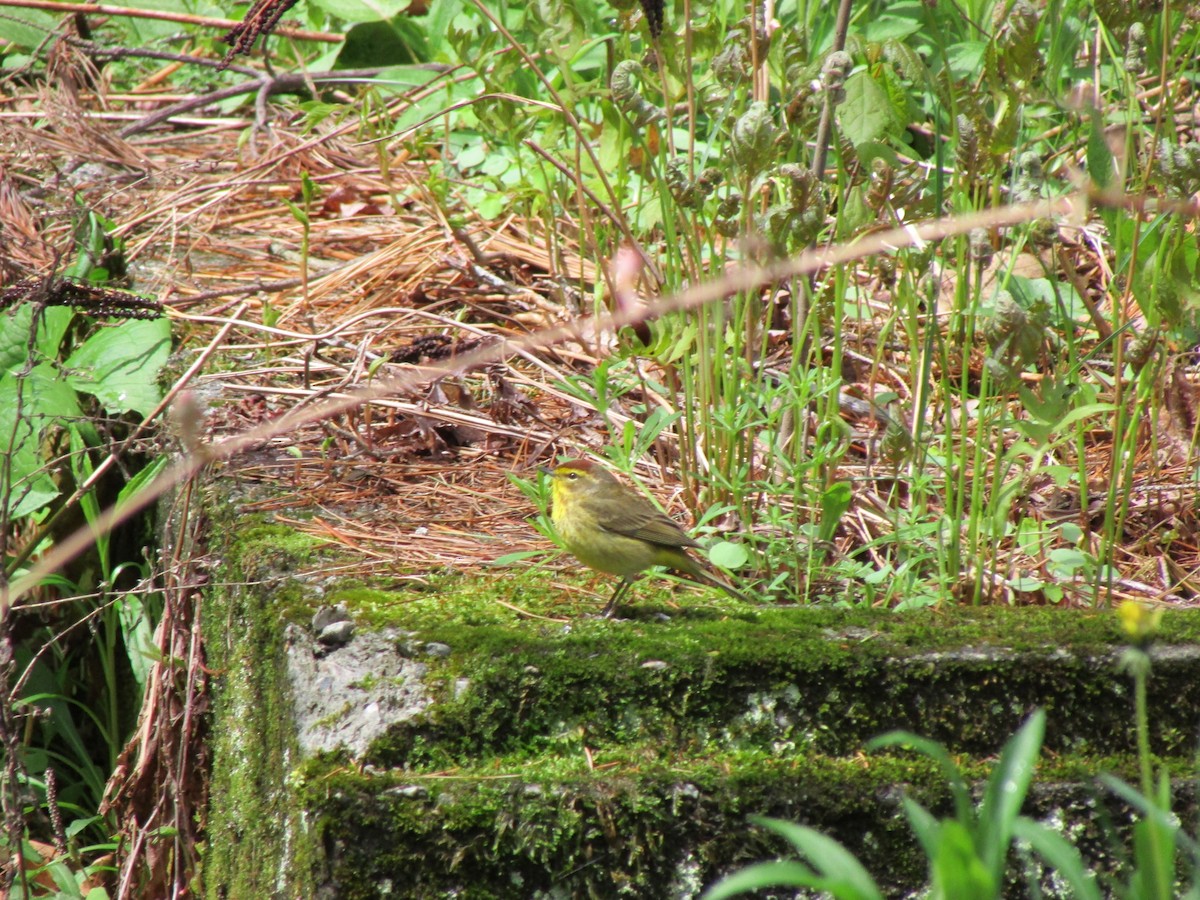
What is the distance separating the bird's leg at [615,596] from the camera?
3193 mm

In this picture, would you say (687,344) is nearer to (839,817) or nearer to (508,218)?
(839,817)

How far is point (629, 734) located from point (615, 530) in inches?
31.7

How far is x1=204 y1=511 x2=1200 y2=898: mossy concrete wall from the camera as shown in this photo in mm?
2354

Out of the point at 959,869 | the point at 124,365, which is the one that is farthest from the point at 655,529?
the point at 124,365

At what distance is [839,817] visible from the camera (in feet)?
8.04

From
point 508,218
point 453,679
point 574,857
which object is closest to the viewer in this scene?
point 574,857

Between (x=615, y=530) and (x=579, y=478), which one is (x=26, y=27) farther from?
(x=615, y=530)

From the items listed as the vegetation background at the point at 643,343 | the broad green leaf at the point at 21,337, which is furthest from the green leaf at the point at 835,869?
the broad green leaf at the point at 21,337

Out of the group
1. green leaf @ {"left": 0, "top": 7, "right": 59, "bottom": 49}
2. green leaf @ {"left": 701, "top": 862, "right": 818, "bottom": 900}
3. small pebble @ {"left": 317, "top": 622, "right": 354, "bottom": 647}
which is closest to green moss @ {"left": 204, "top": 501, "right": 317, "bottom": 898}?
small pebble @ {"left": 317, "top": 622, "right": 354, "bottom": 647}

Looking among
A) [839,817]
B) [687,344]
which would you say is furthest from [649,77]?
[839,817]

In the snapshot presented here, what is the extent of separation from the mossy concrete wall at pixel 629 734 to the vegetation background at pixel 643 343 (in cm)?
47

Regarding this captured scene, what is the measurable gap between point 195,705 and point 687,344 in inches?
76.0

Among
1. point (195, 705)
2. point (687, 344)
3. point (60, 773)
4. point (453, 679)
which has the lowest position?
point (60, 773)

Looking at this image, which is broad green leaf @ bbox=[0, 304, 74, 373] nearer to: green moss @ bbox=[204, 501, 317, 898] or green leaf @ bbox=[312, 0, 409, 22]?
green moss @ bbox=[204, 501, 317, 898]
